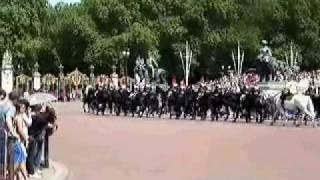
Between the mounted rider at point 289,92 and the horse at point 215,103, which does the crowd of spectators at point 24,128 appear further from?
the horse at point 215,103

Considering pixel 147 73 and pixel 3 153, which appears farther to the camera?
pixel 147 73

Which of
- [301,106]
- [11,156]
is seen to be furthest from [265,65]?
[11,156]

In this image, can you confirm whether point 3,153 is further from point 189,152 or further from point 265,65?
point 265,65

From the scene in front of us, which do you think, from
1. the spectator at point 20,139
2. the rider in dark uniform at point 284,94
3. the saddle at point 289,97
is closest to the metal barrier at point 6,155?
the spectator at point 20,139

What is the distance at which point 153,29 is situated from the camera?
93.2 metres

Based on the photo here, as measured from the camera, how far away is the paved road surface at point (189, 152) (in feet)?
60.7

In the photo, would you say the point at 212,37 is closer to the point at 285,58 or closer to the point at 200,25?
the point at 200,25

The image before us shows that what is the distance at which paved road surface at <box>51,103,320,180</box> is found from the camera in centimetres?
1850

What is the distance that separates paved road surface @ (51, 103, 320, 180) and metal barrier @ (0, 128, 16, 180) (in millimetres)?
2642

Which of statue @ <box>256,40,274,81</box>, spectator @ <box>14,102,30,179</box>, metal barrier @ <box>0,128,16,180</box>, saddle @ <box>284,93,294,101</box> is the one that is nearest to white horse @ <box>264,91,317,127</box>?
saddle @ <box>284,93,294,101</box>

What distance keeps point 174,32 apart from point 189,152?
69.5m

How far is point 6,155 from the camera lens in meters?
15.2

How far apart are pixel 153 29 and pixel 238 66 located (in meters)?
10.3

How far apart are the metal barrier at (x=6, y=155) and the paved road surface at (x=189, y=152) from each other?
2642 millimetres
